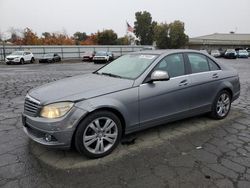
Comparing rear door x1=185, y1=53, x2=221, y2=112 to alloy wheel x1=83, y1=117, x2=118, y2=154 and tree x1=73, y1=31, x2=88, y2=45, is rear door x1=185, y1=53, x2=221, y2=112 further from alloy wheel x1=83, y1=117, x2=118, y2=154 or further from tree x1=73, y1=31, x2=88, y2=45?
tree x1=73, y1=31, x2=88, y2=45

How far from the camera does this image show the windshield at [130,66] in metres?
4.43

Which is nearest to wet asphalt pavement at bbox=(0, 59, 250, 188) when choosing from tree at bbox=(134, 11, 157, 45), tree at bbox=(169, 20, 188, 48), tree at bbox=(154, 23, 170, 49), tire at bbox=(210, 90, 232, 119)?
tire at bbox=(210, 90, 232, 119)

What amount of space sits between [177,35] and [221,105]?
6003 centimetres

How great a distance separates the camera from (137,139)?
447cm

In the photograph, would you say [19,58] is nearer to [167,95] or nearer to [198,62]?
[198,62]

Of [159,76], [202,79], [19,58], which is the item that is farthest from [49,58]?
[159,76]

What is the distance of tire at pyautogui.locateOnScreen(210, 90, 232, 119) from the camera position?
5406 mm

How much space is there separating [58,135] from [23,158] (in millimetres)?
760

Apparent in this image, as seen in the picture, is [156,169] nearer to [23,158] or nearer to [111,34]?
[23,158]

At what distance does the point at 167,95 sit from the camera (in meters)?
4.42

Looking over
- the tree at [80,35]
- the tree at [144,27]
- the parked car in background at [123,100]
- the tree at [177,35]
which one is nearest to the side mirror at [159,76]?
the parked car in background at [123,100]

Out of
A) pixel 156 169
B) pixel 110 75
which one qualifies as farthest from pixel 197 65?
pixel 156 169

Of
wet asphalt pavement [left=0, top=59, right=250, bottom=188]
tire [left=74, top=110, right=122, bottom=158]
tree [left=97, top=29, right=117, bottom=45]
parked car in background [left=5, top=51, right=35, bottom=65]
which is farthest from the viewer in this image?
tree [left=97, top=29, right=117, bottom=45]

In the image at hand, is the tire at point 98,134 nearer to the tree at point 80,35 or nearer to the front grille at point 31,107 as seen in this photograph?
the front grille at point 31,107
